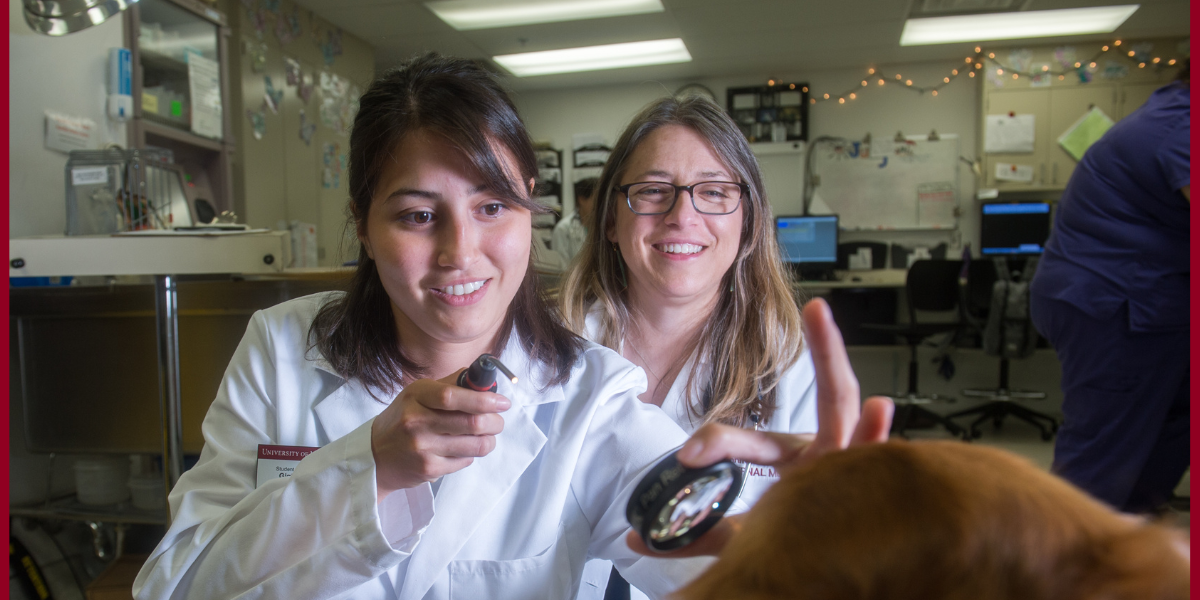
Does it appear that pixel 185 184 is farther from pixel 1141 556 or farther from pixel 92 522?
pixel 1141 556

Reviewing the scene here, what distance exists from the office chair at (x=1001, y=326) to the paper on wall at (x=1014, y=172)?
1.03 m

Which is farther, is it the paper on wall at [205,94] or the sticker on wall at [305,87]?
the sticker on wall at [305,87]

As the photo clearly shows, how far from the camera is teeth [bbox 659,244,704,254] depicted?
126 cm

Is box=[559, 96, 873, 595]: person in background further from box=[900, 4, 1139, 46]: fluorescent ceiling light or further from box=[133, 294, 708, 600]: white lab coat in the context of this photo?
box=[900, 4, 1139, 46]: fluorescent ceiling light

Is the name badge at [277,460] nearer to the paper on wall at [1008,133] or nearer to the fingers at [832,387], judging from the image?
the fingers at [832,387]

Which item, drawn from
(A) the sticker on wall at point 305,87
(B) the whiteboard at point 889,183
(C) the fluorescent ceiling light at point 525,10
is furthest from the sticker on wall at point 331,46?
(B) the whiteboard at point 889,183

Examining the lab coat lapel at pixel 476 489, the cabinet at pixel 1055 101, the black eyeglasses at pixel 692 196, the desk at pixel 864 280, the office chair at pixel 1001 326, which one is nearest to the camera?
the lab coat lapel at pixel 476 489

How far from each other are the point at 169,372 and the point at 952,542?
167 centimetres

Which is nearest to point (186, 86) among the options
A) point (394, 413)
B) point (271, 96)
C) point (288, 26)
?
point (271, 96)

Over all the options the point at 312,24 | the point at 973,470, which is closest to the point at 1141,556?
the point at 973,470

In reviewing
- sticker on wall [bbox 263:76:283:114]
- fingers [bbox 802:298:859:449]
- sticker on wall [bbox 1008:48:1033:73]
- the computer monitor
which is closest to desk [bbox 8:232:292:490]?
fingers [bbox 802:298:859:449]

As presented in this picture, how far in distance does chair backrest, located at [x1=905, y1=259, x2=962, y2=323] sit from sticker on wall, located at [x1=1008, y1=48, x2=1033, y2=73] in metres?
1.96

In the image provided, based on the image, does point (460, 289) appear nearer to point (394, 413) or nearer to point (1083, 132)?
point (394, 413)

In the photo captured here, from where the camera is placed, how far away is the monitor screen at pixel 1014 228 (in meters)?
4.92
